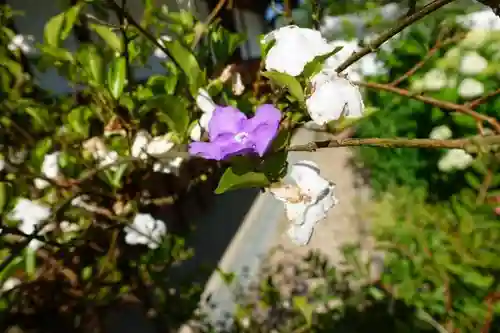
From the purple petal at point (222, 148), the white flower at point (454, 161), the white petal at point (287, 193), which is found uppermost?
the white flower at point (454, 161)

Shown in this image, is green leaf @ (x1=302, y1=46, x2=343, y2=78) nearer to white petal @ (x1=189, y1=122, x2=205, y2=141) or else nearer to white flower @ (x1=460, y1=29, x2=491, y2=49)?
white petal @ (x1=189, y1=122, x2=205, y2=141)

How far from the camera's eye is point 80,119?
104 centimetres

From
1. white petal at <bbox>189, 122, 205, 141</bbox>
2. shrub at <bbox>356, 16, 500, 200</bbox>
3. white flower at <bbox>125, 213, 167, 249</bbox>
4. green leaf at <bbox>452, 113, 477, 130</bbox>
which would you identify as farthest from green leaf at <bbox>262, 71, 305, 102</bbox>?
green leaf at <bbox>452, 113, 477, 130</bbox>

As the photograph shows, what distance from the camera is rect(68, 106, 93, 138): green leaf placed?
1035 millimetres

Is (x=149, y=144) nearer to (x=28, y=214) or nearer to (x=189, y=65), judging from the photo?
(x=189, y=65)

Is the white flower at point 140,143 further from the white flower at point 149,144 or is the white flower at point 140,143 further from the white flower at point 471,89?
the white flower at point 471,89

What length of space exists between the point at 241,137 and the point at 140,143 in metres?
0.50

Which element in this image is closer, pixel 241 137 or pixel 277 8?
pixel 241 137

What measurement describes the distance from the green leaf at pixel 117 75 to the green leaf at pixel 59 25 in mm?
131

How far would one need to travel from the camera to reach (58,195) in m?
1.09

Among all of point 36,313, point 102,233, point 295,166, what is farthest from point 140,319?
point 295,166

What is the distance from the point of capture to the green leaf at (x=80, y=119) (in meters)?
1.04

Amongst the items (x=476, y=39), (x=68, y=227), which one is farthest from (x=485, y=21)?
(x=68, y=227)

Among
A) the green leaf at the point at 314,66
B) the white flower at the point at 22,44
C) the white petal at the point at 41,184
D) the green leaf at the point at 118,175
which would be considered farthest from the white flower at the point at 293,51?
the white flower at the point at 22,44
